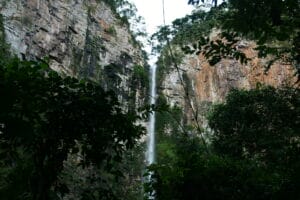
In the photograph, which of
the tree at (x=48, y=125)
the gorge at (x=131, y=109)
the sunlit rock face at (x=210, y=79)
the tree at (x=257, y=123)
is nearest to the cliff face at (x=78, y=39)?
the gorge at (x=131, y=109)

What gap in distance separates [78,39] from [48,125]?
17829mm

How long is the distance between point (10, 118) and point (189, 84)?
2237cm

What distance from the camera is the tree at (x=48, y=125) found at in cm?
188

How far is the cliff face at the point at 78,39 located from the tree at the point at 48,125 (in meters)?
13.5

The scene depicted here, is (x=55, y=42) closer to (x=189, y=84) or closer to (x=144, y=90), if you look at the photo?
(x=144, y=90)

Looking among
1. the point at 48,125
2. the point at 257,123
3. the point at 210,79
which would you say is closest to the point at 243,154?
the point at 257,123

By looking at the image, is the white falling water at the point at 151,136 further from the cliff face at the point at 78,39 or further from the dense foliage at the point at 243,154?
the dense foliage at the point at 243,154

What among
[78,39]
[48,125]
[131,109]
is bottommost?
[48,125]

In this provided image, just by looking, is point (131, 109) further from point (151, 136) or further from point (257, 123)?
point (151, 136)

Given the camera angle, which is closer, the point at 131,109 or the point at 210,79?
the point at 131,109

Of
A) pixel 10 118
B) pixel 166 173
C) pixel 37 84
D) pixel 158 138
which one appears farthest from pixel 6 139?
pixel 158 138

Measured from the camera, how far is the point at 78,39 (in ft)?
63.6

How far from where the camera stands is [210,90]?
942 inches

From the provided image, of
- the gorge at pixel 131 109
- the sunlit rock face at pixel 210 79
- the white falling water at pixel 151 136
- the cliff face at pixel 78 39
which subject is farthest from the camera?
the sunlit rock face at pixel 210 79
